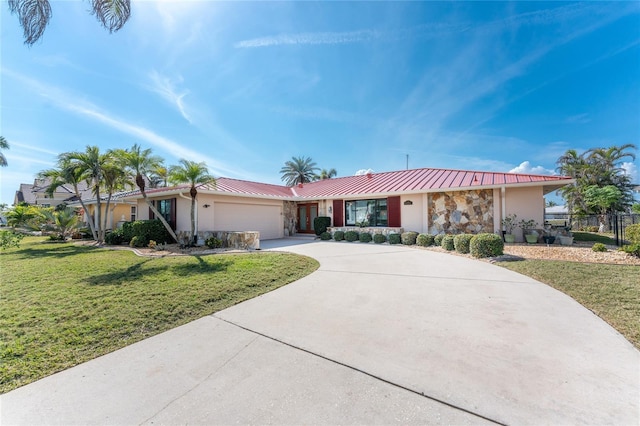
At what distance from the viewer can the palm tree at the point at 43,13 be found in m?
5.43

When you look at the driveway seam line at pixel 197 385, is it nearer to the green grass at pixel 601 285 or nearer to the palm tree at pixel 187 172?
the green grass at pixel 601 285

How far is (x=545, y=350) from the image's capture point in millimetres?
3002

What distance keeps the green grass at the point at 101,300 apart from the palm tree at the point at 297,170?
29.1m

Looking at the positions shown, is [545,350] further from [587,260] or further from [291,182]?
[291,182]

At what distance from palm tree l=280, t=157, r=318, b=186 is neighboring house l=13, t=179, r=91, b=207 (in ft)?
76.1

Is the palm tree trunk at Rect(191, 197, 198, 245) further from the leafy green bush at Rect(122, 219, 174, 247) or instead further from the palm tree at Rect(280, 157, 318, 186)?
the palm tree at Rect(280, 157, 318, 186)

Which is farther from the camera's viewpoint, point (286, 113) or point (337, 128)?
point (337, 128)

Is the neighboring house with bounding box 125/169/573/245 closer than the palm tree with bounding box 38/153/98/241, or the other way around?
the neighboring house with bounding box 125/169/573/245

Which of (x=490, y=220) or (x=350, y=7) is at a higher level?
(x=350, y=7)

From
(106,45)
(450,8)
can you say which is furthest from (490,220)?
(106,45)

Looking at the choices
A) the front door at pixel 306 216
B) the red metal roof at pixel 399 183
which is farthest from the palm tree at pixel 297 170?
the front door at pixel 306 216

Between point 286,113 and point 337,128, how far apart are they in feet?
13.7

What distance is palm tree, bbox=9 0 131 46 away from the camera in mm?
5426

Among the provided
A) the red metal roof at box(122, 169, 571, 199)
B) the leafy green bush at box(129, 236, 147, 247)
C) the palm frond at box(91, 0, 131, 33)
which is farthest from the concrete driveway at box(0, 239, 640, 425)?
the leafy green bush at box(129, 236, 147, 247)
